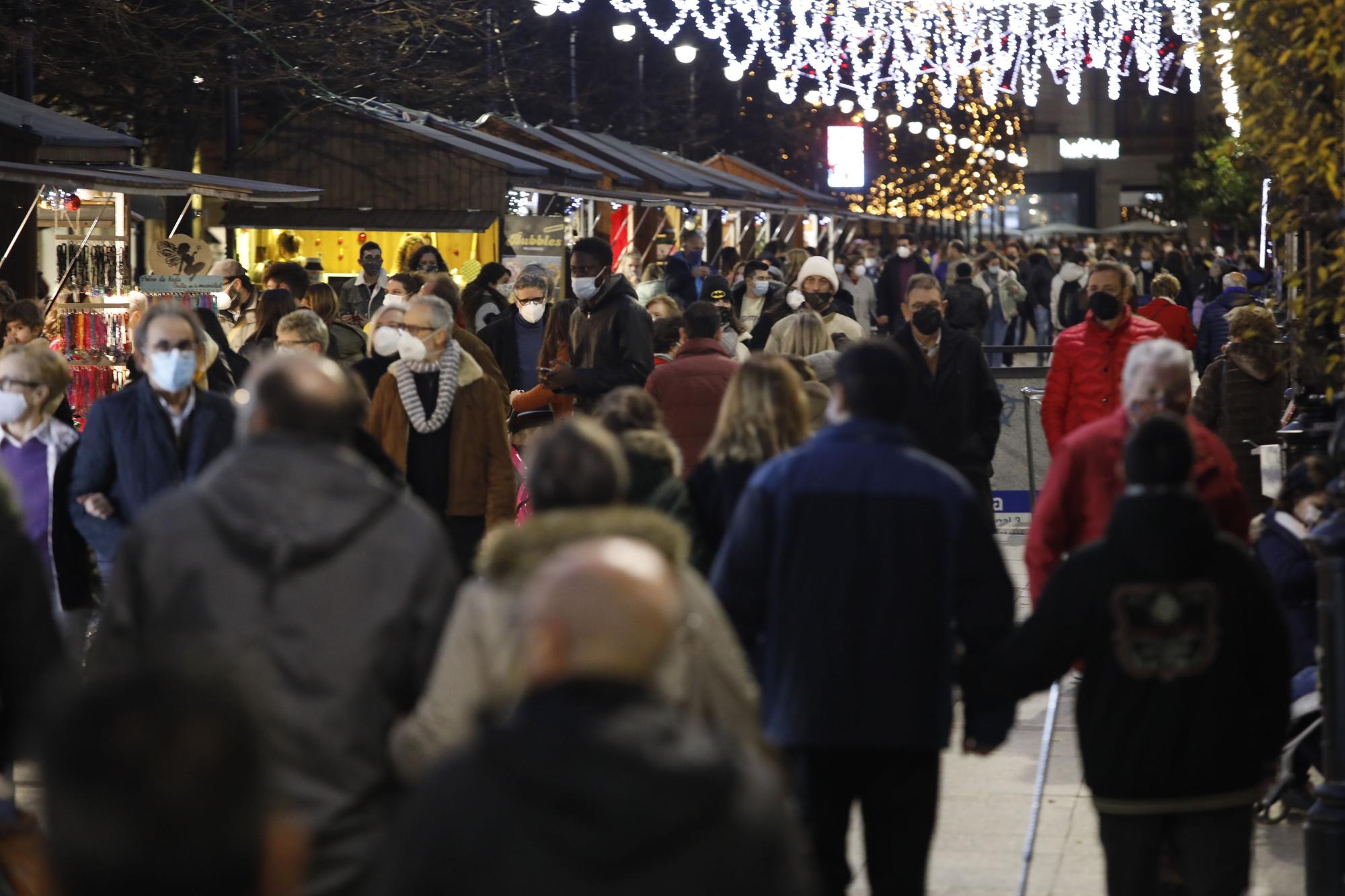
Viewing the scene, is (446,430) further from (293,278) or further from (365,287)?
(365,287)

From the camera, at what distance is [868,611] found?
16.7 ft

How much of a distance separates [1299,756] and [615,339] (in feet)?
15.1

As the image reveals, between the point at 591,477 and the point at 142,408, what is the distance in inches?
131

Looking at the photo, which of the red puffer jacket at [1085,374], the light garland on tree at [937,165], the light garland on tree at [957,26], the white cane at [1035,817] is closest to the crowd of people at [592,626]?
the white cane at [1035,817]

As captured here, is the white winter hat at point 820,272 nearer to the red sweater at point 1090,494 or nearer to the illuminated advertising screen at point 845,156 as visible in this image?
the red sweater at point 1090,494

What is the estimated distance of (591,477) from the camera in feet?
14.2

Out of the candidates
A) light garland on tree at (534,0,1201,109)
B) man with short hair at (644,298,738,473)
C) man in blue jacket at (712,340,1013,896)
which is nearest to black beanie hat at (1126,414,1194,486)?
man in blue jacket at (712,340,1013,896)

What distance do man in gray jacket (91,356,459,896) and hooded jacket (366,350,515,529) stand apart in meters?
4.47

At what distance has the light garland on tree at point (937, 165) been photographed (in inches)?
2741

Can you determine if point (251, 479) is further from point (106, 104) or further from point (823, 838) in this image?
point (106, 104)

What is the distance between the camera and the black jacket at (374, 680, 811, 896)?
2.65 meters

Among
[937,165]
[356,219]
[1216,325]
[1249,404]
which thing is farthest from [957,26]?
[937,165]

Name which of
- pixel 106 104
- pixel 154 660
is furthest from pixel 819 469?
pixel 106 104

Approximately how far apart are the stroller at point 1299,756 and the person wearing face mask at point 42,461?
431cm
